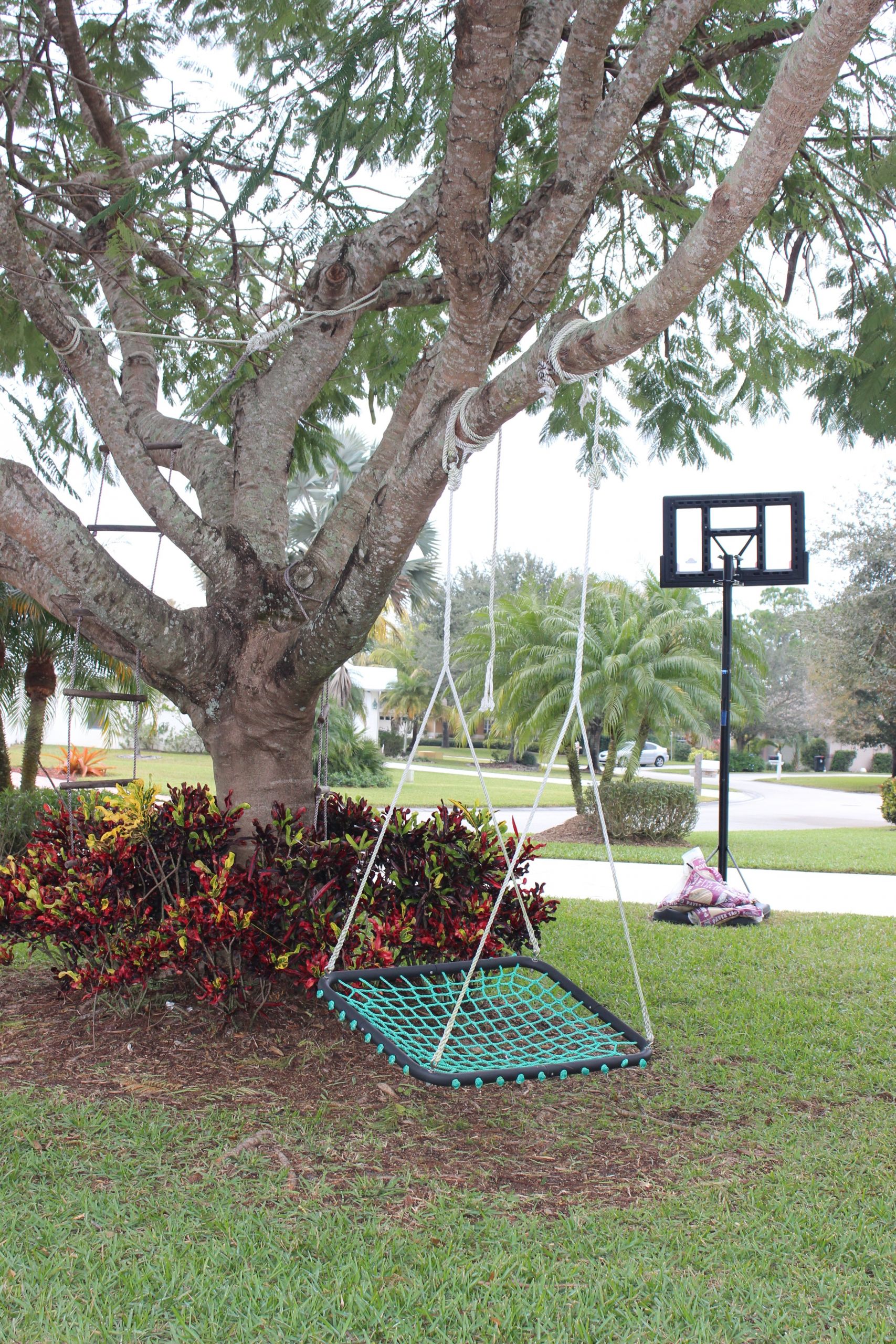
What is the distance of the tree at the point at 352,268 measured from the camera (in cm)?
327

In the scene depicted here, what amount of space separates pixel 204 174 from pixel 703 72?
2.59 metres

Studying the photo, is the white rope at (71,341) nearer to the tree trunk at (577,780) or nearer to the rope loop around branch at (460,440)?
the rope loop around branch at (460,440)

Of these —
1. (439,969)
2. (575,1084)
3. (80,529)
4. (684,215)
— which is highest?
(684,215)

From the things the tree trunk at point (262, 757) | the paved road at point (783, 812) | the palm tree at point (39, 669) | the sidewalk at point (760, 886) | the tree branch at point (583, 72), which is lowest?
the paved road at point (783, 812)

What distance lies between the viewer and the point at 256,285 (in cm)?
614

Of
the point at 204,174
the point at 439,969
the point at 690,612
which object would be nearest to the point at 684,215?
the point at 204,174

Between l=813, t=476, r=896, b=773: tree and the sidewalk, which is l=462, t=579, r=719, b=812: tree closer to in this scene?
the sidewalk

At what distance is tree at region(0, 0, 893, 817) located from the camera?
3270 mm

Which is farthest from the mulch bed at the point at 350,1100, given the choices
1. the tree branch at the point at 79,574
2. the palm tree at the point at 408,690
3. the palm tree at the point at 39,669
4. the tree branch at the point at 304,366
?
the palm tree at the point at 408,690

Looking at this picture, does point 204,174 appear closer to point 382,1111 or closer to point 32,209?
point 32,209

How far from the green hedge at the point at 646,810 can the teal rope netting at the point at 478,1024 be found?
811 centimetres

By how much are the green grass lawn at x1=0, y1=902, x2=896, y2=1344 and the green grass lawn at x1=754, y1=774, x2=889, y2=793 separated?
2964cm

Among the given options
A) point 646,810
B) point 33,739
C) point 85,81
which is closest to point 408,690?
point 646,810

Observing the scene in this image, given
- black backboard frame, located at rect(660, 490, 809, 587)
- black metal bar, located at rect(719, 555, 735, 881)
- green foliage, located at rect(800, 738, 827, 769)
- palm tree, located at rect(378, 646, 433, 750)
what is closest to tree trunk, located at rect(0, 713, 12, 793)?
black backboard frame, located at rect(660, 490, 809, 587)
